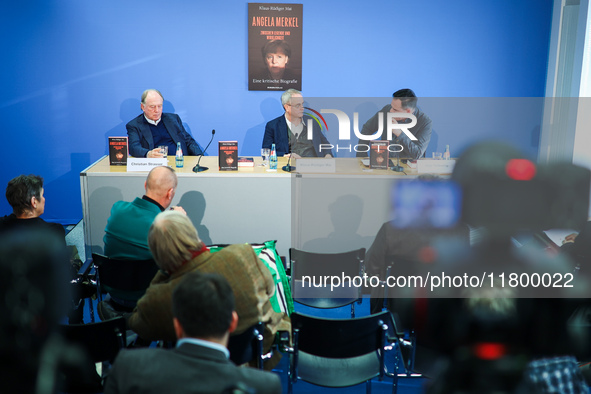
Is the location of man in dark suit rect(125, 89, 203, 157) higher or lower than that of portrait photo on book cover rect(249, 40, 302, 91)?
lower

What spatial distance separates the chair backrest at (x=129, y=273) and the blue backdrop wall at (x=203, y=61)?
3037 millimetres

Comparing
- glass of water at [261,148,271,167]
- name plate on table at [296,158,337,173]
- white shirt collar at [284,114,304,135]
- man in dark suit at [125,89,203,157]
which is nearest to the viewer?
name plate on table at [296,158,337,173]

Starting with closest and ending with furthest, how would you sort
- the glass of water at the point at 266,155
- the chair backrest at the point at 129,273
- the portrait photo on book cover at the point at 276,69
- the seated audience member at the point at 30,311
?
1. the seated audience member at the point at 30,311
2. the chair backrest at the point at 129,273
3. the glass of water at the point at 266,155
4. the portrait photo on book cover at the point at 276,69

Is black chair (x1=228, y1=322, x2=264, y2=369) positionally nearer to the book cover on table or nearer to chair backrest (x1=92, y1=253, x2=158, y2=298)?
chair backrest (x1=92, y1=253, x2=158, y2=298)

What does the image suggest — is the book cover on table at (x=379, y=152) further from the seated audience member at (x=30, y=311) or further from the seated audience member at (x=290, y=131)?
the seated audience member at (x=30, y=311)

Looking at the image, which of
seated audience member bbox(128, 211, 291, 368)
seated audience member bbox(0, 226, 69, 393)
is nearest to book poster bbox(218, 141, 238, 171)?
seated audience member bbox(128, 211, 291, 368)

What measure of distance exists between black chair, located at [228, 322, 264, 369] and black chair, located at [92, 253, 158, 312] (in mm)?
709

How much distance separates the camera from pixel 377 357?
2.28m

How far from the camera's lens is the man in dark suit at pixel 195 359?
121 cm

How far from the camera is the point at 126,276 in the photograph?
2457 millimetres

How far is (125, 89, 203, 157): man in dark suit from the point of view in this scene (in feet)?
14.3

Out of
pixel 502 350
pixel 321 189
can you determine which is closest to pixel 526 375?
pixel 502 350

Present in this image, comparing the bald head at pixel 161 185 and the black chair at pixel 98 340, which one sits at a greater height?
the bald head at pixel 161 185

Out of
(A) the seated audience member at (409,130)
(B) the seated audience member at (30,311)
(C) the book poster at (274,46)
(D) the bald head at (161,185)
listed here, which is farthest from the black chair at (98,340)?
(C) the book poster at (274,46)
